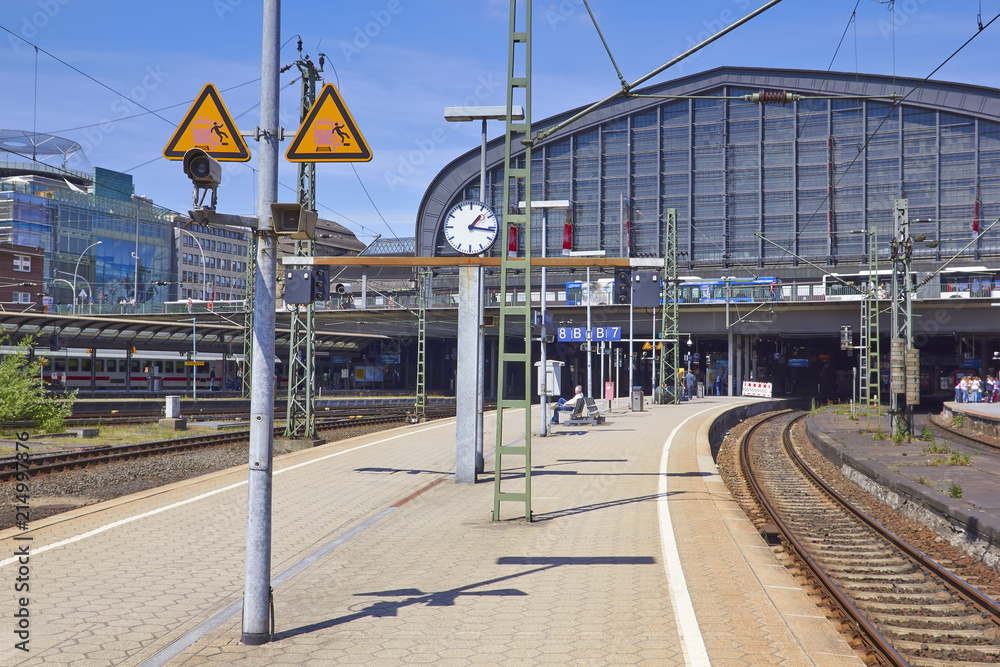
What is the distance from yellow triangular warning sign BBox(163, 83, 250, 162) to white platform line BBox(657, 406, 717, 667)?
16.4 feet

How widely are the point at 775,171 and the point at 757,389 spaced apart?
29.7 metres

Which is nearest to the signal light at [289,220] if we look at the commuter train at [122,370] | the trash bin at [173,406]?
the trash bin at [173,406]

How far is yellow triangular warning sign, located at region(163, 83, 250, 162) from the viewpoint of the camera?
6883 mm

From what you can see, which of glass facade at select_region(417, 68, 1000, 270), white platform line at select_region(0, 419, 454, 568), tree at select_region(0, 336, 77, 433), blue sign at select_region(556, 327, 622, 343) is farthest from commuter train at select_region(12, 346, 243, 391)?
glass facade at select_region(417, 68, 1000, 270)

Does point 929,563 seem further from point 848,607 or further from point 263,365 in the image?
point 263,365

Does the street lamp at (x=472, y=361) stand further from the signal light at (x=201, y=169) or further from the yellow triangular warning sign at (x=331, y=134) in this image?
the signal light at (x=201, y=169)

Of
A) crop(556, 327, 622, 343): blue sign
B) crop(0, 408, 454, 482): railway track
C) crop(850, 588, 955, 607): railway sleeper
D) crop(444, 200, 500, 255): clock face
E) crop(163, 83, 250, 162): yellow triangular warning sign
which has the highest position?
crop(444, 200, 500, 255): clock face

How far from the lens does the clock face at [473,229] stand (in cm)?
1438

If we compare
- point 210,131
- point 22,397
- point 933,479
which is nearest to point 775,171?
point 933,479

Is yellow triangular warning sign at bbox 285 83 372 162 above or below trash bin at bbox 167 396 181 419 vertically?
above

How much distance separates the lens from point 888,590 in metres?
9.46

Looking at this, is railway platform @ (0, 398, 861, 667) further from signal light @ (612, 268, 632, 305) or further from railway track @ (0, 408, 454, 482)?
railway track @ (0, 408, 454, 482)

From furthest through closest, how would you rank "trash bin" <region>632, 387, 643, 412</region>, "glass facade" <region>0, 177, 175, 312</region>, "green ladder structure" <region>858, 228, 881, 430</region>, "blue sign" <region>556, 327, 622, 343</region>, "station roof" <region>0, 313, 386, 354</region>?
1. "glass facade" <region>0, 177, 175, 312</region>
2. "station roof" <region>0, 313, 386, 354</region>
3. "trash bin" <region>632, 387, 643, 412</region>
4. "blue sign" <region>556, 327, 622, 343</region>
5. "green ladder structure" <region>858, 228, 881, 430</region>

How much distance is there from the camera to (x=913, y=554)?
10.7 meters
